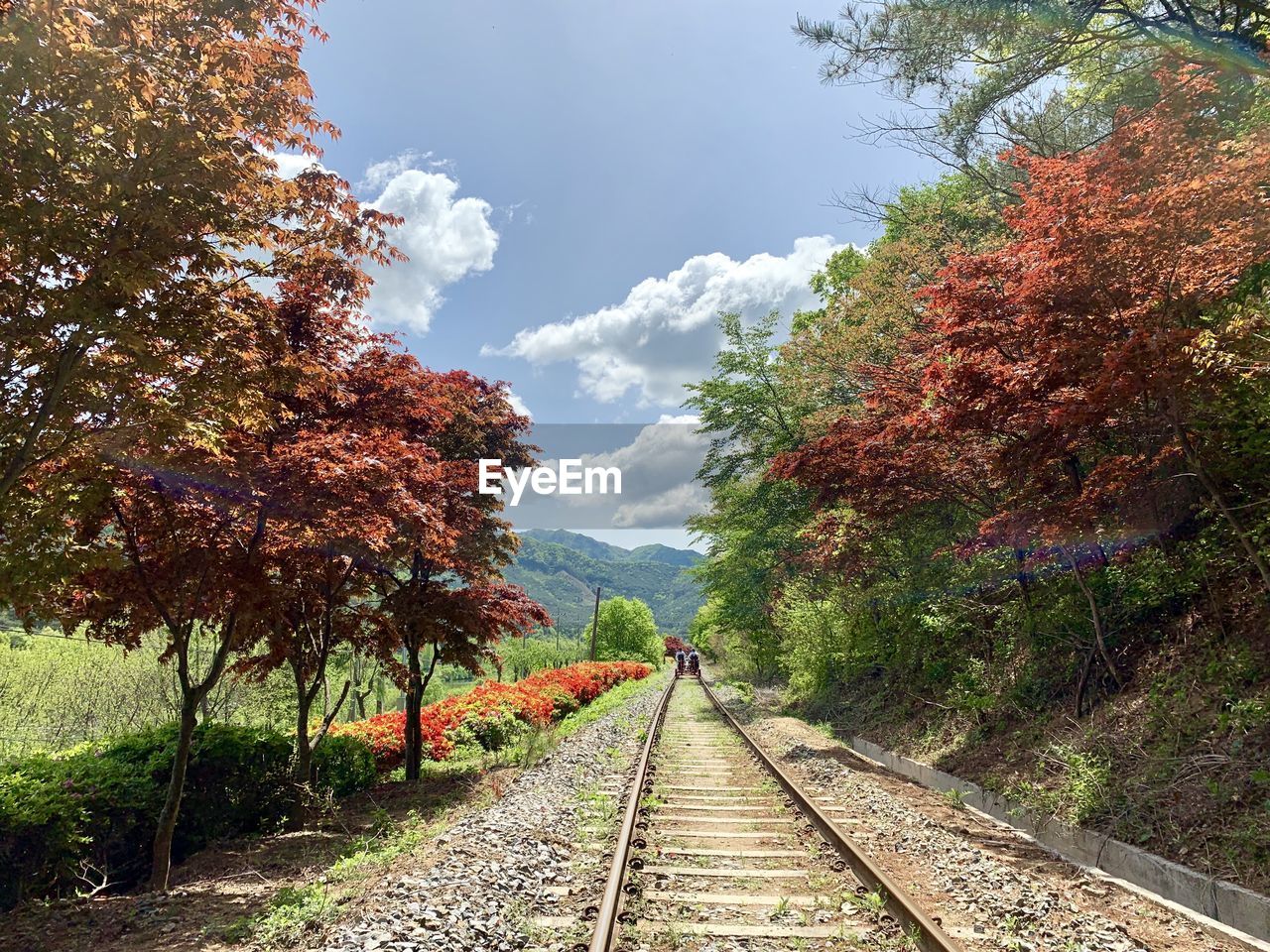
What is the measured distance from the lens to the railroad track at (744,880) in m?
4.36

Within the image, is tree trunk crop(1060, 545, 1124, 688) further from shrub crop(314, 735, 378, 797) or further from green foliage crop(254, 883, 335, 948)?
shrub crop(314, 735, 378, 797)

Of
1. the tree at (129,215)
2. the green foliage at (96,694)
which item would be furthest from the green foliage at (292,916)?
the green foliage at (96,694)

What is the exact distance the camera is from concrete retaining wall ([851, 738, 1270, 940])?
4.44 m

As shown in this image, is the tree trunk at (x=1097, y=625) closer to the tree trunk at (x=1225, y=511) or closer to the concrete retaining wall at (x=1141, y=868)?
the tree trunk at (x=1225, y=511)

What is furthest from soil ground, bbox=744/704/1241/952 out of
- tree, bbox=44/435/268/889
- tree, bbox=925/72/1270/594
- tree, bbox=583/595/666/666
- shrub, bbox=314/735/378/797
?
tree, bbox=583/595/666/666

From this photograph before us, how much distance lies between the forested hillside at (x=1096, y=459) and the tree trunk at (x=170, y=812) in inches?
339

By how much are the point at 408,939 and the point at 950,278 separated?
8.50 meters

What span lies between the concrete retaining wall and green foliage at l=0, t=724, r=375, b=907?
8.84 metres

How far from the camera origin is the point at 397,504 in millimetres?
7305

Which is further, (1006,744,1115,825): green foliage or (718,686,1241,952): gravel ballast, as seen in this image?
(1006,744,1115,825): green foliage

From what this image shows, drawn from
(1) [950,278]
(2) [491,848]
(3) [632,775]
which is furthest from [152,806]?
(1) [950,278]

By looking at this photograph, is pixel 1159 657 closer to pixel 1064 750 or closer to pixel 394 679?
pixel 1064 750

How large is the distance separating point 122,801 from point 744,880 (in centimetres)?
602

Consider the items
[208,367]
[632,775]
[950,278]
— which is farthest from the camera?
[632,775]
